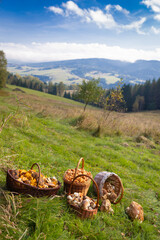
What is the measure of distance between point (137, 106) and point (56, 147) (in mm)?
63963

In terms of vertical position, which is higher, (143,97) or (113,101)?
(143,97)

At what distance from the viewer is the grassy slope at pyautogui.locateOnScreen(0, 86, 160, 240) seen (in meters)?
3.12

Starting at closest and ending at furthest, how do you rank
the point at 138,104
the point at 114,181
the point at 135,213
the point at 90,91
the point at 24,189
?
the point at 24,189 < the point at 135,213 < the point at 114,181 < the point at 90,91 < the point at 138,104

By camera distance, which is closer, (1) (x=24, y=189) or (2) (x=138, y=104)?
(1) (x=24, y=189)

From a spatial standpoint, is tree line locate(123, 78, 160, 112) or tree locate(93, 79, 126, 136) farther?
tree line locate(123, 78, 160, 112)

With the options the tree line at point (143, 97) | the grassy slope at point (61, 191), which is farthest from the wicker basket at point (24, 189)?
the tree line at point (143, 97)

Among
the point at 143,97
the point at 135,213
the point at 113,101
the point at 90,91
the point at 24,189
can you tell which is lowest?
the point at 135,213

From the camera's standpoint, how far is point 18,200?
11.2 ft

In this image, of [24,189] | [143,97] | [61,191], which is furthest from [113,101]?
[143,97]

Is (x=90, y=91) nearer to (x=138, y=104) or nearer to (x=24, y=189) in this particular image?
(x=24, y=189)

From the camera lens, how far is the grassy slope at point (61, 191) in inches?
123

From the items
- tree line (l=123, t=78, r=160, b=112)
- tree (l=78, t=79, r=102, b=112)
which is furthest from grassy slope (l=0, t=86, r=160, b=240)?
tree line (l=123, t=78, r=160, b=112)

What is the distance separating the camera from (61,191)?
477 centimetres

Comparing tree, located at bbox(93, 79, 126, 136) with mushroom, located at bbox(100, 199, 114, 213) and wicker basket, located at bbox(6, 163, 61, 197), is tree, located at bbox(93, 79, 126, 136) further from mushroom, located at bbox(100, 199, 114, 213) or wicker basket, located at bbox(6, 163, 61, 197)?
wicker basket, located at bbox(6, 163, 61, 197)
